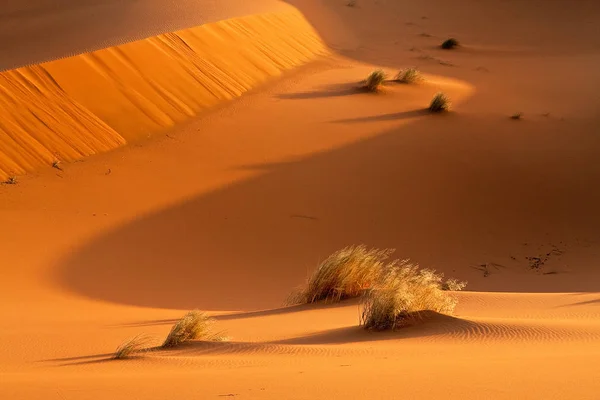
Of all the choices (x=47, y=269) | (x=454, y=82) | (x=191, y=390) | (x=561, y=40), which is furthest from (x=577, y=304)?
(x=561, y=40)

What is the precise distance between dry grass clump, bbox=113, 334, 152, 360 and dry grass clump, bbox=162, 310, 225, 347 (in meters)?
0.18

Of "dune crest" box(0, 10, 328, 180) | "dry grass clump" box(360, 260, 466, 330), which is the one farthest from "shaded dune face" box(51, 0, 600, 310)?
"dry grass clump" box(360, 260, 466, 330)

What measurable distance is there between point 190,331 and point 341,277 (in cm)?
270

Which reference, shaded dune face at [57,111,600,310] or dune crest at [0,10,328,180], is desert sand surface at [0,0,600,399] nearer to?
shaded dune face at [57,111,600,310]

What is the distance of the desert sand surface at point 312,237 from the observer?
506cm

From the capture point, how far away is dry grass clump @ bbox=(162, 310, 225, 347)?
247 inches

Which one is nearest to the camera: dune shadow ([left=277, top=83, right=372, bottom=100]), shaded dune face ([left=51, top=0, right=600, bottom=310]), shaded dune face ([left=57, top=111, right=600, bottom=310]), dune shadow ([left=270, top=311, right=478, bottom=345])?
dune shadow ([left=270, top=311, right=478, bottom=345])

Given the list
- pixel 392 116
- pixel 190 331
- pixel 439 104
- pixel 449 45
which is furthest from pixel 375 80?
pixel 190 331

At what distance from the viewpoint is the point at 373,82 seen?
59.4ft

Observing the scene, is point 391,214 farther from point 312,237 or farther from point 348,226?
point 312,237

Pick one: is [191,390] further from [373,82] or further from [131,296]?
[373,82]

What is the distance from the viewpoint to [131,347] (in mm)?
5910

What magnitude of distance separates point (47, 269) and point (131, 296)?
3.91ft

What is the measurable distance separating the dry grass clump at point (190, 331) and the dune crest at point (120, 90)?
23.6ft
